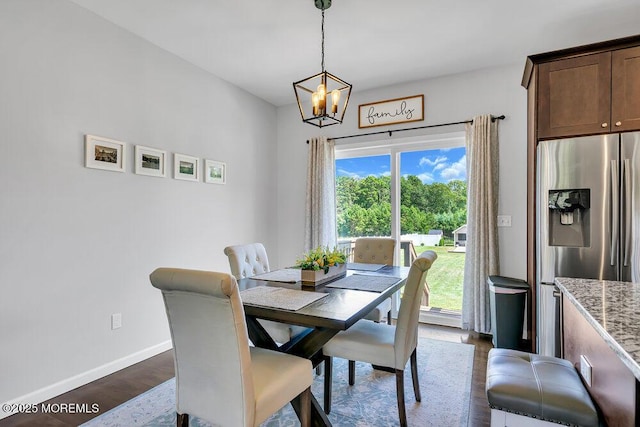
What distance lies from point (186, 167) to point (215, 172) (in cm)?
40

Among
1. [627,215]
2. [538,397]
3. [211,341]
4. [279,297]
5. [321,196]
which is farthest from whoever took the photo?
[321,196]

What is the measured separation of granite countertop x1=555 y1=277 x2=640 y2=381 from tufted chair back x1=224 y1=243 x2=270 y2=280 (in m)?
2.05

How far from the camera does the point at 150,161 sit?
9.96 ft

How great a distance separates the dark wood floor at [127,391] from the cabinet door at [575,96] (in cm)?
203

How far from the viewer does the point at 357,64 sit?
11.4ft

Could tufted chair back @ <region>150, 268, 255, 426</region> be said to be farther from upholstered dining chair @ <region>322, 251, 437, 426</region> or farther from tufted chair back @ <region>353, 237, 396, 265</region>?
tufted chair back @ <region>353, 237, 396, 265</region>

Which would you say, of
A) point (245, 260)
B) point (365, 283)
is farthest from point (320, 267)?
point (245, 260)

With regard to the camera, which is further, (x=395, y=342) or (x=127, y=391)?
(x=127, y=391)

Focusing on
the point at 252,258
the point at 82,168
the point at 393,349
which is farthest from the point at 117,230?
the point at 393,349

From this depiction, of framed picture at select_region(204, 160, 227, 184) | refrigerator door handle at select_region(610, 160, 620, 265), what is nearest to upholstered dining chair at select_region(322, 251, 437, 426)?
refrigerator door handle at select_region(610, 160, 620, 265)

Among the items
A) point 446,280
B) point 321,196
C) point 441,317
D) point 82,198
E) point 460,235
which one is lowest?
point 441,317

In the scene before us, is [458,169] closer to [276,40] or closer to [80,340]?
[276,40]

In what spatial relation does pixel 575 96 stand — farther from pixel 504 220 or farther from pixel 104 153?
pixel 104 153

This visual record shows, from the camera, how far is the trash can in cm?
300
